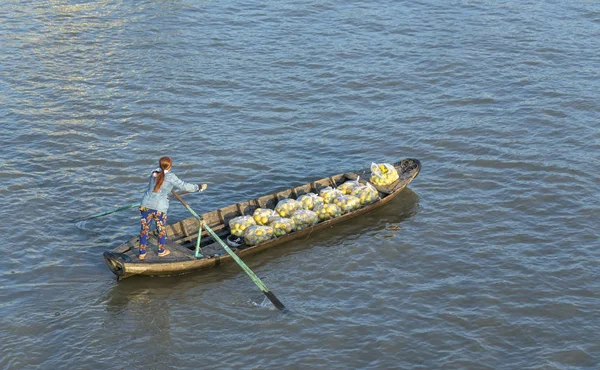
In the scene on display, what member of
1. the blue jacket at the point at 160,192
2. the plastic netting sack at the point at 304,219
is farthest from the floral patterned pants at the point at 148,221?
the plastic netting sack at the point at 304,219

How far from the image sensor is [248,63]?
27.4 m

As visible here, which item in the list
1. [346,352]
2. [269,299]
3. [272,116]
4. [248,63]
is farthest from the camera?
[248,63]

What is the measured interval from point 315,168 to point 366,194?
255cm

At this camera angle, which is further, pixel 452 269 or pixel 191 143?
pixel 191 143

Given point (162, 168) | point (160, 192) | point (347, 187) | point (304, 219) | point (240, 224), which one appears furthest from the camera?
point (347, 187)

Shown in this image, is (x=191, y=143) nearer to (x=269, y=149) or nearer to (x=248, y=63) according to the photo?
(x=269, y=149)

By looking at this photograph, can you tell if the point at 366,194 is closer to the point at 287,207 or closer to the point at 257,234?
the point at 287,207

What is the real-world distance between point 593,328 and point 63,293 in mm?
10168

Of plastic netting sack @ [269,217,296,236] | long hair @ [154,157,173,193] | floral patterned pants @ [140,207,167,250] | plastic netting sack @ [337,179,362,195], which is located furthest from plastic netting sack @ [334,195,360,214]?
long hair @ [154,157,173,193]

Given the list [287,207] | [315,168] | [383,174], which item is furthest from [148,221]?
[383,174]

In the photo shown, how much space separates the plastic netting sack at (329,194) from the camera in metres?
18.6

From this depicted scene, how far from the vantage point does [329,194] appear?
61.3ft

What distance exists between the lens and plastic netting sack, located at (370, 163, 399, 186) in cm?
1955

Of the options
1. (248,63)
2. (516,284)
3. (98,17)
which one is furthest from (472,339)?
(98,17)
